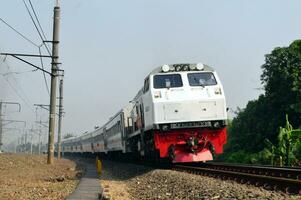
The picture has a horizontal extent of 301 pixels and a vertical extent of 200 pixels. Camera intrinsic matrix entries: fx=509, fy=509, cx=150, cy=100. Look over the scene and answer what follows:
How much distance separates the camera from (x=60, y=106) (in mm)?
47312

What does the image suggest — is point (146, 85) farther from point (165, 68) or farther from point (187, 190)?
point (187, 190)

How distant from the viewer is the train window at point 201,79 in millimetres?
16812

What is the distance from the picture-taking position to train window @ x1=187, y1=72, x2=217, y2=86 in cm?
1681

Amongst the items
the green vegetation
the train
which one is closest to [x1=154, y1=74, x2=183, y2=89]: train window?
the train

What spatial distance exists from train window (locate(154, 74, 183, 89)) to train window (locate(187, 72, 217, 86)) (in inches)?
14.5

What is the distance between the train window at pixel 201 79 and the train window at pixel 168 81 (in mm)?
369

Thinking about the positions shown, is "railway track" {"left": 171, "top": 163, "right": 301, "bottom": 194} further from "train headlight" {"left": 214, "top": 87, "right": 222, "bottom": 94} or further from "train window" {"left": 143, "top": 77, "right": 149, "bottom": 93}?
"train window" {"left": 143, "top": 77, "right": 149, "bottom": 93}

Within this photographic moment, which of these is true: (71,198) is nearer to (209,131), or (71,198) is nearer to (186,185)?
(186,185)

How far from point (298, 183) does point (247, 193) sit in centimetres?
102

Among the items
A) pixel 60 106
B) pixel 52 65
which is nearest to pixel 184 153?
pixel 52 65

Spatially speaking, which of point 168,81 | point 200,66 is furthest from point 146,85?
point 200,66

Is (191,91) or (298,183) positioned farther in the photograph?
(191,91)

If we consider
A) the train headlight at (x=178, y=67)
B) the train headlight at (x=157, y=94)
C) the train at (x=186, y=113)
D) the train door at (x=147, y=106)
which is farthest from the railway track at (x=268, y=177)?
the train headlight at (x=178, y=67)

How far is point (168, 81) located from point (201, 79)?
3.62ft
